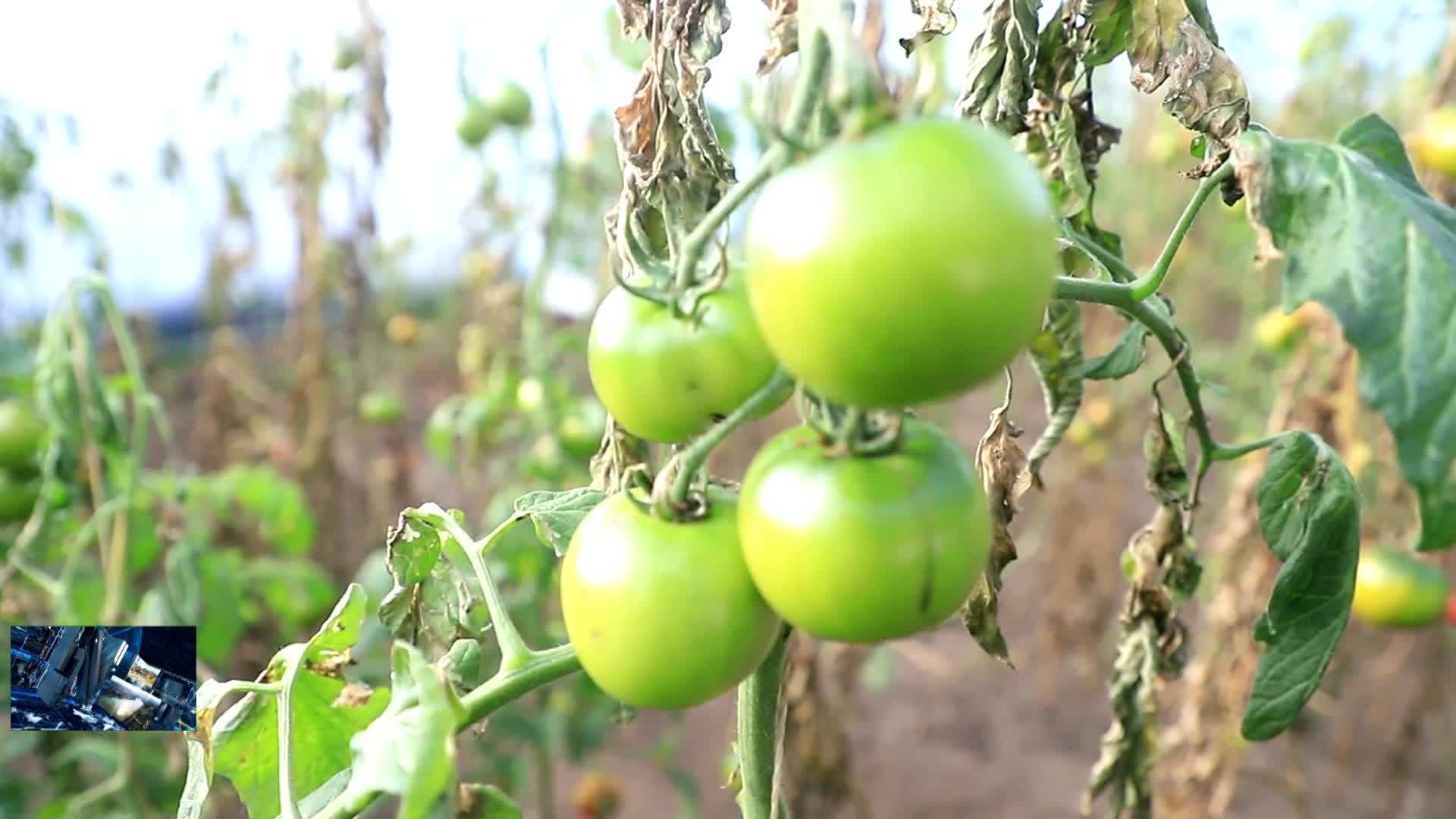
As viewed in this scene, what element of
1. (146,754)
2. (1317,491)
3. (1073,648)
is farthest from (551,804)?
(1317,491)

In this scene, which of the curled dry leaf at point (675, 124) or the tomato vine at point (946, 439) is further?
the curled dry leaf at point (675, 124)

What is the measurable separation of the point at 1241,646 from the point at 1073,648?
5.29 feet

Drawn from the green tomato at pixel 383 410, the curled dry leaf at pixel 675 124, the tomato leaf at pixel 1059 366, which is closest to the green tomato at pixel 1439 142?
the tomato leaf at pixel 1059 366

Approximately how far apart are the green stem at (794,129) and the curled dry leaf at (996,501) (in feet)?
1.15

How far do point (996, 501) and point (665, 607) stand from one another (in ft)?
1.15

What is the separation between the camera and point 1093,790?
41.5 inches

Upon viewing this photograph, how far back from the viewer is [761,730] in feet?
2.16

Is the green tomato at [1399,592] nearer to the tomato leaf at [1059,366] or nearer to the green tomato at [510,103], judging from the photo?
the tomato leaf at [1059,366]

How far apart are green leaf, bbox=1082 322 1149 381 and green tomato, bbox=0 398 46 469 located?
58.9 inches

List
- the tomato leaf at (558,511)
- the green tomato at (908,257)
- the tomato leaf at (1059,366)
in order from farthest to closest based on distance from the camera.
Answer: the tomato leaf at (1059,366) < the tomato leaf at (558,511) < the green tomato at (908,257)

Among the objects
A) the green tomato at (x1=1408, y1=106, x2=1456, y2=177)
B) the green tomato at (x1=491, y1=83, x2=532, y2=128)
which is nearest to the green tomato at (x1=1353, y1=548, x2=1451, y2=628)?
the green tomato at (x1=1408, y1=106, x2=1456, y2=177)

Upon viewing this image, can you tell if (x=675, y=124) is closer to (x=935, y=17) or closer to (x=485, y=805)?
(x=935, y=17)

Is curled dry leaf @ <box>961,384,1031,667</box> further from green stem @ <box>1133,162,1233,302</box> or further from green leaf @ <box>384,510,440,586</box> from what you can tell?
green leaf @ <box>384,510,440,586</box>

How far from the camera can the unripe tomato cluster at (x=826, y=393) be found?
1.23 feet
